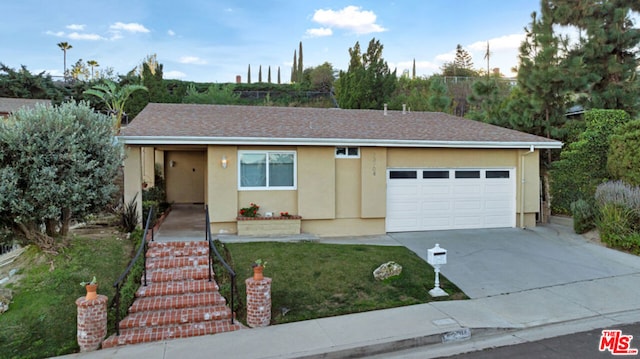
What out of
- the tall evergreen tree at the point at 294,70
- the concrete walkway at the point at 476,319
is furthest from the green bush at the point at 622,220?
the tall evergreen tree at the point at 294,70

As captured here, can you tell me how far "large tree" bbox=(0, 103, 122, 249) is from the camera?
7.17m

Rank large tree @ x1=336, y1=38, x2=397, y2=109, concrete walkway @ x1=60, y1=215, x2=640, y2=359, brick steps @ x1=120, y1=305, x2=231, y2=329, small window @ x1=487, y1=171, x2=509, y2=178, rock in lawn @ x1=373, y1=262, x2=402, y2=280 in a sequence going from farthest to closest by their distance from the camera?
large tree @ x1=336, y1=38, x2=397, y2=109, small window @ x1=487, y1=171, x2=509, y2=178, rock in lawn @ x1=373, y1=262, x2=402, y2=280, brick steps @ x1=120, y1=305, x2=231, y2=329, concrete walkway @ x1=60, y1=215, x2=640, y2=359

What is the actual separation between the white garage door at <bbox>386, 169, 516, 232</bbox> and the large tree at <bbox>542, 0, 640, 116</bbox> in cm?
673

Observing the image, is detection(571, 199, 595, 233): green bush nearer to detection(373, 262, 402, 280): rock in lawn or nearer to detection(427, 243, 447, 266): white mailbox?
detection(427, 243, 447, 266): white mailbox

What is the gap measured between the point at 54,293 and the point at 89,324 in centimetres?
167

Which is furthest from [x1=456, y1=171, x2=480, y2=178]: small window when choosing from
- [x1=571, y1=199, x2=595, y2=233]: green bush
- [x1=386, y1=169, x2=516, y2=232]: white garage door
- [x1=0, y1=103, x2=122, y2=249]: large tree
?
[x1=0, y1=103, x2=122, y2=249]: large tree

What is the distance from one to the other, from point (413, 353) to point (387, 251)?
4.32 meters

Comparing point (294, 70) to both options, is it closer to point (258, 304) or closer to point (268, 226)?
point (268, 226)

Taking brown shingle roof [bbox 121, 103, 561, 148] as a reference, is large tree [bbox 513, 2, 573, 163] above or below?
above

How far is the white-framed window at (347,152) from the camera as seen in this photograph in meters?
11.7

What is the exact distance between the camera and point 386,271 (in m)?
7.87

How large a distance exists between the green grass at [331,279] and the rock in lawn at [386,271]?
122 mm

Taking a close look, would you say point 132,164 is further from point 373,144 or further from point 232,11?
point 232,11

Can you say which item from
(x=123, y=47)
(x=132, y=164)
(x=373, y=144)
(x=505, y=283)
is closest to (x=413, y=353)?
(x=505, y=283)
